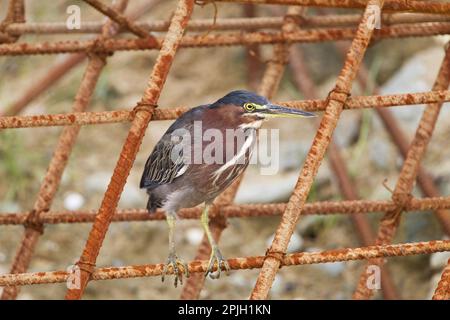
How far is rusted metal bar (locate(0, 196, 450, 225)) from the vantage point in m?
4.21

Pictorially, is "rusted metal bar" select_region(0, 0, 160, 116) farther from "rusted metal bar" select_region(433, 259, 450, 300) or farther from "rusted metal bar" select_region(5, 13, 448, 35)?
"rusted metal bar" select_region(433, 259, 450, 300)

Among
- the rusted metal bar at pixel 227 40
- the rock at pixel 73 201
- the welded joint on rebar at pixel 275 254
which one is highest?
the rock at pixel 73 201

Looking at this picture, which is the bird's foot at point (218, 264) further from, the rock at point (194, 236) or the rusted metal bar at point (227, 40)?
the rock at point (194, 236)

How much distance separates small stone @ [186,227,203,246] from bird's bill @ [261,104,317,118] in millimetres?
2952

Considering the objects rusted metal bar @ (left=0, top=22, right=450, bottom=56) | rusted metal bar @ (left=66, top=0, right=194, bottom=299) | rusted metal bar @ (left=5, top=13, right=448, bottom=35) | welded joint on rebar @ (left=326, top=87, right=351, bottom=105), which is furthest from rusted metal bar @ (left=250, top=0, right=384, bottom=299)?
rusted metal bar @ (left=5, top=13, right=448, bottom=35)

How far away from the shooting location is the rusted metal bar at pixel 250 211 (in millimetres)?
4215

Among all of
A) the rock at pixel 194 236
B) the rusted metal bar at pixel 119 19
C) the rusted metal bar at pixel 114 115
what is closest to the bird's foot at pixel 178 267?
the rusted metal bar at pixel 114 115

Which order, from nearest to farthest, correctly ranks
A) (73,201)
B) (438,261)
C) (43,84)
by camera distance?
(438,261), (43,84), (73,201)

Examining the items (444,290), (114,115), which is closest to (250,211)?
(114,115)

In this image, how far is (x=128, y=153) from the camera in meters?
3.27

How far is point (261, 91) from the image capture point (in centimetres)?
450

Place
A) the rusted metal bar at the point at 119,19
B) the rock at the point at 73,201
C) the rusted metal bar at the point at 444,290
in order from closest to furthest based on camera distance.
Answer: the rusted metal bar at the point at 444,290 < the rusted metal bar at the point at 119,19 < the rock at the point at 73,201

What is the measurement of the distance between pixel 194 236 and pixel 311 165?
10.2ft

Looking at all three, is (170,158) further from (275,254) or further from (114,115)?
(275,254)
